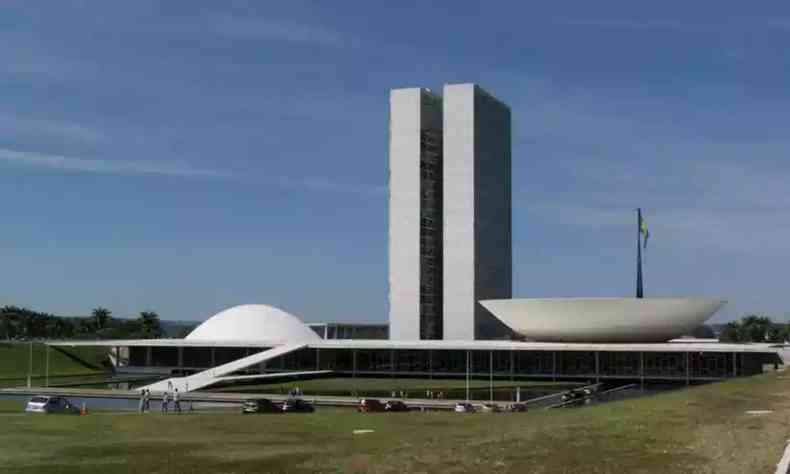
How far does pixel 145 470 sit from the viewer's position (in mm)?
16984

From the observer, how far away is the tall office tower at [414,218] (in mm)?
101625

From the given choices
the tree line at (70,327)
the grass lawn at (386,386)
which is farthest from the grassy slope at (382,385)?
the tree line at (70,327)

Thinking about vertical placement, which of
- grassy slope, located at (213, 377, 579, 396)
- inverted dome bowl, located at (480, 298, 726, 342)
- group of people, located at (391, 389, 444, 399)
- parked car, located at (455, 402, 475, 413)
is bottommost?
grassy slope, located at (213, 377, 579, 396)

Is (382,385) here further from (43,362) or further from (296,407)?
(43,362)

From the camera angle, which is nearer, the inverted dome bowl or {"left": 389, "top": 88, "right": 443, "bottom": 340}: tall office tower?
the inverted dome bowl

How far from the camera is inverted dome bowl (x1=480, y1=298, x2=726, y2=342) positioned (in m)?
81.0

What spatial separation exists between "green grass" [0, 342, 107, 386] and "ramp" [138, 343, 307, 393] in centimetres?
1503

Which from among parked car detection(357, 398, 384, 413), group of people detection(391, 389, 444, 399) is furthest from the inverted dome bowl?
parked car detection(357, 398, 384, 413)

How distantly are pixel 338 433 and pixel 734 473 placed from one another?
1112cm

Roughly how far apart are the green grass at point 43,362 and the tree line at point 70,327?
3895 cm

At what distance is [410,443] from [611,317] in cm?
6379

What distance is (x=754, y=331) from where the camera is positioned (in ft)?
498

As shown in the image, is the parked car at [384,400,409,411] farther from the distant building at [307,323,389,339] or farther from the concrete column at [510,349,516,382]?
the distant building at [307,323,389,339]

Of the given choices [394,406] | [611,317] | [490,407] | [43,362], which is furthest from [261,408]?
[43,362]
